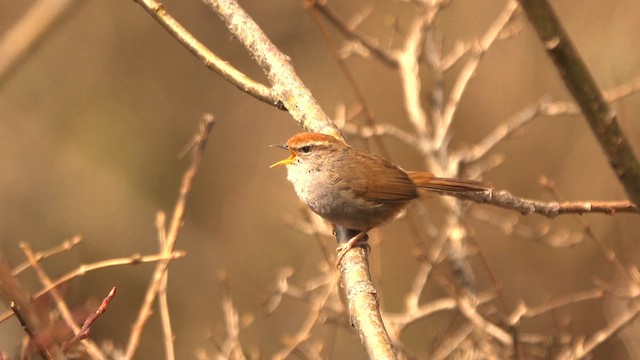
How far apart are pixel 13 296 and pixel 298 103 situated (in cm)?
212

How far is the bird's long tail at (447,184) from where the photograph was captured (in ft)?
11.9

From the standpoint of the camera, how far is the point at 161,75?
9.76 metres

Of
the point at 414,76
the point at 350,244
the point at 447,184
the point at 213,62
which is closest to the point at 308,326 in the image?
the point at 350,244

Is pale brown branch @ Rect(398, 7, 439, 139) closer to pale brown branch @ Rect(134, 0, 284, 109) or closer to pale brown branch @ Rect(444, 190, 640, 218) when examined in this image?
pale brown branch @ Rect(134, 0, 284, 109)

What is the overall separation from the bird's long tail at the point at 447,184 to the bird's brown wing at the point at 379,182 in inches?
2.2

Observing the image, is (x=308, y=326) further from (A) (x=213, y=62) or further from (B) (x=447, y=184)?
(A) (x=213, y=62)

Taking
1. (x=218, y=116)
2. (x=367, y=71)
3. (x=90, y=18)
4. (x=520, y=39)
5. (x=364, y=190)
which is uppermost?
(x=90, y=18)

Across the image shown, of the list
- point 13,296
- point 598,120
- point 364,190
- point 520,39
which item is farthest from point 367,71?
point 13,296

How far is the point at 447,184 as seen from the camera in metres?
3.99

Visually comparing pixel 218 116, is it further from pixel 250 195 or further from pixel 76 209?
pixel 76 209

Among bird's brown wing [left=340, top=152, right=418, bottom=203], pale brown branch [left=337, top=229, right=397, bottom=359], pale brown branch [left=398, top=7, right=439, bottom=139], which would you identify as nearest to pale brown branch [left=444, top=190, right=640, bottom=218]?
pale brown branch [left=337, top=229, right=397, bottom=359]

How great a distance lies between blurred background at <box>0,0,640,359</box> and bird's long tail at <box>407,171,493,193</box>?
12.2 feet

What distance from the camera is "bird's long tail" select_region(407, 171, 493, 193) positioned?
143 inches

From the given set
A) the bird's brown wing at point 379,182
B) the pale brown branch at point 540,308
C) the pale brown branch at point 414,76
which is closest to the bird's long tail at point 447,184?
the bird's brown wing at point 379,182
